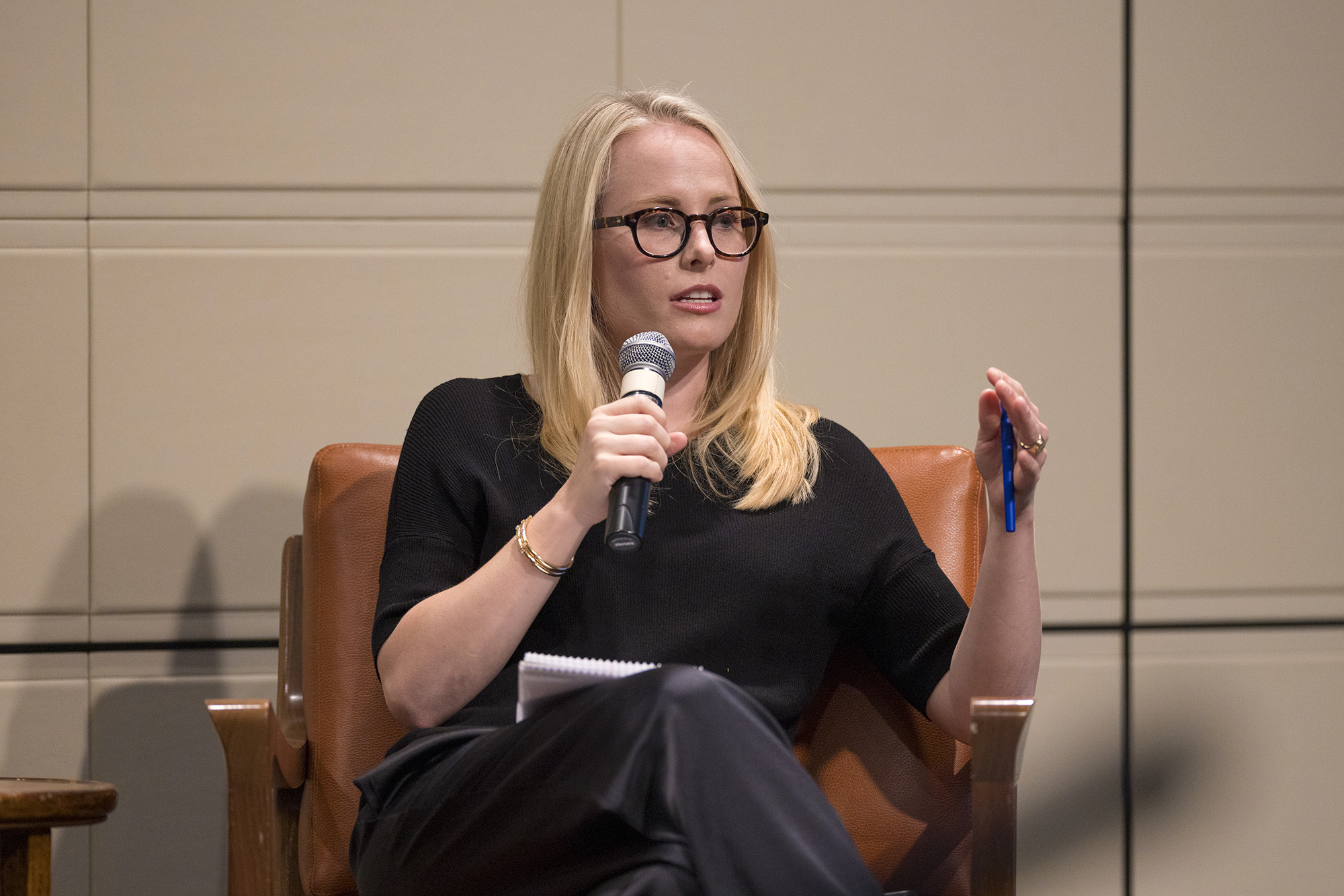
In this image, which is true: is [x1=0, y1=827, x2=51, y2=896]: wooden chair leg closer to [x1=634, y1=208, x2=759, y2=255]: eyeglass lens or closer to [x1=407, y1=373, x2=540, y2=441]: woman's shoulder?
[x1=407, y1=373, x2=540, y2=441]: woman's shoulder

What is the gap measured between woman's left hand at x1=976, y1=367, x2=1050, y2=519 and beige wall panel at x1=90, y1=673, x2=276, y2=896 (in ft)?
4.74

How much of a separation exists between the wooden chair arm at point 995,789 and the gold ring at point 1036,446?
0.27m

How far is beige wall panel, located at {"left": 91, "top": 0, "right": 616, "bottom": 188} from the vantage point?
6.70 feet

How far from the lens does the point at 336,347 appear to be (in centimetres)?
207

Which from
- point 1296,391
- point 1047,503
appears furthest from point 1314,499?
point 1047,503

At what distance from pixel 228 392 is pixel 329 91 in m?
0.59

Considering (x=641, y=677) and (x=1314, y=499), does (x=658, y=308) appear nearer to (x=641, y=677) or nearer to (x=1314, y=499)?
(x=641, y=677)

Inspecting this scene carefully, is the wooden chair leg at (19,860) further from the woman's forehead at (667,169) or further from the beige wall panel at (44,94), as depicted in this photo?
the beige wall panel at (44,94)

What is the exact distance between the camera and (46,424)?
6.68 feet

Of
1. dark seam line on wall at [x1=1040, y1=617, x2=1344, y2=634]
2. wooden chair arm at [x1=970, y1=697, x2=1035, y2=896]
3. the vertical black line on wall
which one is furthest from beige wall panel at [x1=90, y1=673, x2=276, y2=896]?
the vertical black line on wall

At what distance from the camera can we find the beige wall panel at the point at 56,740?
2.02 meters

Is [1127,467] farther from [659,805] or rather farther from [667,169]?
[659,805]

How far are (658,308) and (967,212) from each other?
0.91 meters

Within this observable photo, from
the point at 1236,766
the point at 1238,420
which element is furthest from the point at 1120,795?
the point at 1238,420
